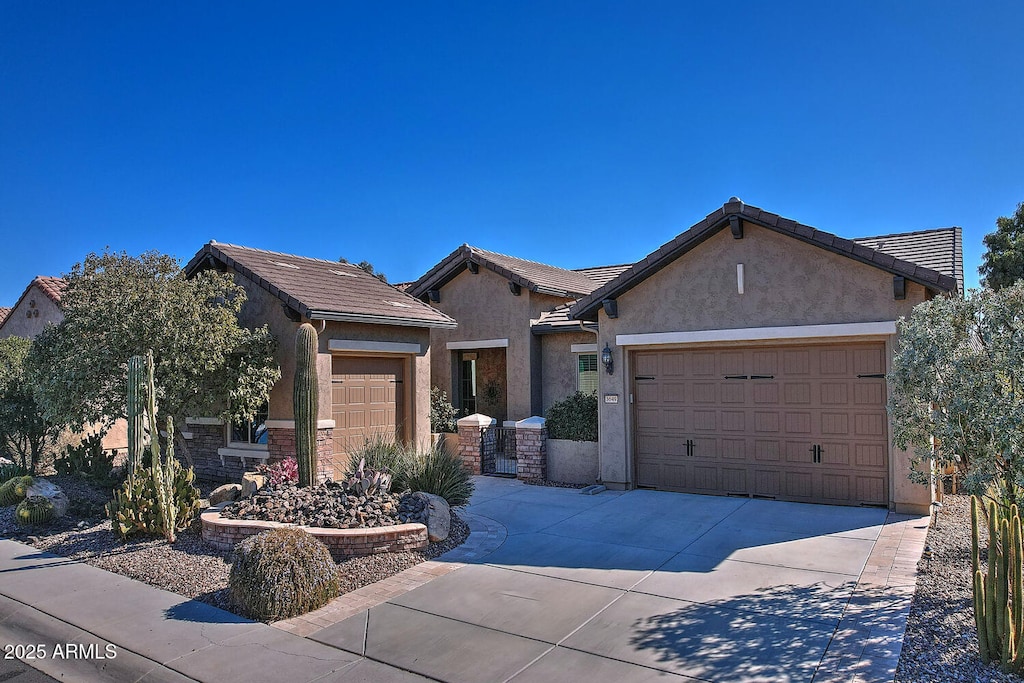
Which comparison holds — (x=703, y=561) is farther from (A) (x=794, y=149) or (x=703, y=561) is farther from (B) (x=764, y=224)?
(A) (x=794, y=149)

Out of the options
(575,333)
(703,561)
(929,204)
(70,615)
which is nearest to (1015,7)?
(929,204)

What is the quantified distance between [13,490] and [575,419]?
30.9 feet

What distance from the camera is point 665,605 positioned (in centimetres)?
633

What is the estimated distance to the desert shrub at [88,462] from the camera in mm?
11938

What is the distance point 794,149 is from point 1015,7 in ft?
16.2

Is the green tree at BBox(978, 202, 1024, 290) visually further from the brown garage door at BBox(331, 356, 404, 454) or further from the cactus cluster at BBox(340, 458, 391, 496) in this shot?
the cactus cluster at BBox(340, 458, 391, 496)

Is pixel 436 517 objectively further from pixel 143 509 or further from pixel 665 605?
pixel 143 509

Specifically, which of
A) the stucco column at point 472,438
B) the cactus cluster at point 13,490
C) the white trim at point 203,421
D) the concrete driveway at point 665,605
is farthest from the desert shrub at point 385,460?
the cactus cluster at point 13,490

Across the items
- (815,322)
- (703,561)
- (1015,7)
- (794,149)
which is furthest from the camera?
(794,149)

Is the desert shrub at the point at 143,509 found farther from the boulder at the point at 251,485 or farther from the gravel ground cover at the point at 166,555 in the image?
the boulder at the point at 251,485

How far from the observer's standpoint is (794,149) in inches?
554

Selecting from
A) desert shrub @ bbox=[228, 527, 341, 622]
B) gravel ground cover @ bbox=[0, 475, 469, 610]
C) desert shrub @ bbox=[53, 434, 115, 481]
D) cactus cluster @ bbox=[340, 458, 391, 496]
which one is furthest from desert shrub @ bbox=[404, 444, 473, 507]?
desert shrub @ bbox=[53, 434, 115, 481]

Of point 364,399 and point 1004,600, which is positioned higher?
point 364,399

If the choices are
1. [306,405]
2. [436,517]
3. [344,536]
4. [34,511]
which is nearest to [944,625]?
[436,517]
